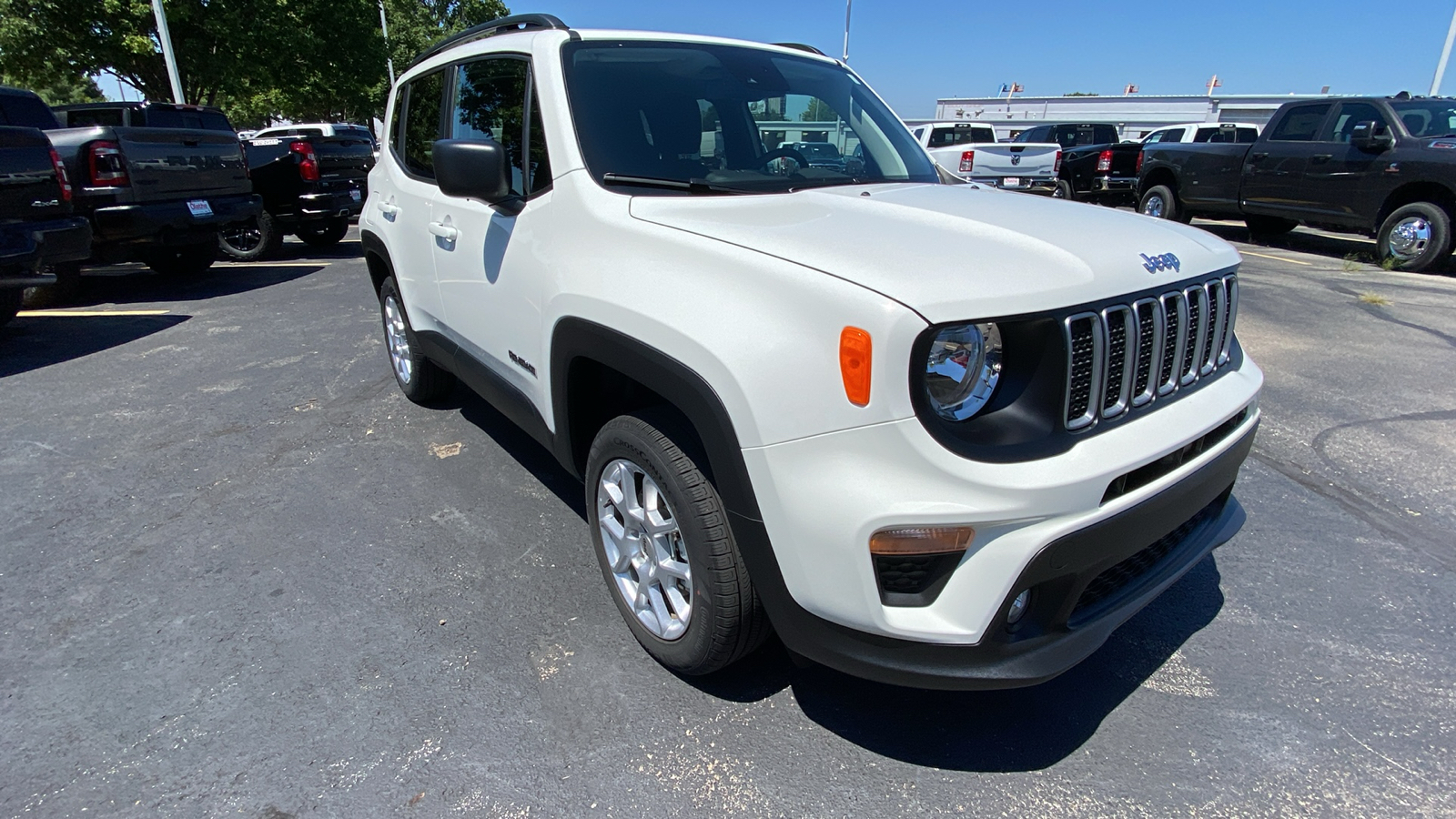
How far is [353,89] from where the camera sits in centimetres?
2556

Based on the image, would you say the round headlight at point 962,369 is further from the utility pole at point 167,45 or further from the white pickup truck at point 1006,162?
the utility pole at point 167,45

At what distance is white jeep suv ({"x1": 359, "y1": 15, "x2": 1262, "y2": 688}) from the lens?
1.66m

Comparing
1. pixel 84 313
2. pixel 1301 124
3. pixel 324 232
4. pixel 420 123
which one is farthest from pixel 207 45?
pixel 1301 124

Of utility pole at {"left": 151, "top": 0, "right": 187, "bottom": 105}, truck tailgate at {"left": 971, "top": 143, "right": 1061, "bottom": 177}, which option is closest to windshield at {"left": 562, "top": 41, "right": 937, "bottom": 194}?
truck tailgate at {"left": 971, "top": 143, "right": 1061, "bottom": 177}

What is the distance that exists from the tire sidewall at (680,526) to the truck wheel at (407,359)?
222 centimetres

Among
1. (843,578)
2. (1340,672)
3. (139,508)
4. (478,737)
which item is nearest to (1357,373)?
(1340,672)

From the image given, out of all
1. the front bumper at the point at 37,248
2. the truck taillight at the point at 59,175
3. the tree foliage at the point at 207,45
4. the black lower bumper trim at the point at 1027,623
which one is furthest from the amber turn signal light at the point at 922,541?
the tree foliage at the point at 207,45

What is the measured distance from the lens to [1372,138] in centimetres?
928

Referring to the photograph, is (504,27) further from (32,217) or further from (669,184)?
(32,217)

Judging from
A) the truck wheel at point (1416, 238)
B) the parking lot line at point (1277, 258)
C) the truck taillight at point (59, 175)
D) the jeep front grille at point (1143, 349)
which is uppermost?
the truck taillight at point (59, 175)

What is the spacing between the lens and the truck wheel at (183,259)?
29.5 ft

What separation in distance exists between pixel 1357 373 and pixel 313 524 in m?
6.31

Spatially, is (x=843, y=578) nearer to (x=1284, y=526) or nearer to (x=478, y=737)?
(x=478, y=737)

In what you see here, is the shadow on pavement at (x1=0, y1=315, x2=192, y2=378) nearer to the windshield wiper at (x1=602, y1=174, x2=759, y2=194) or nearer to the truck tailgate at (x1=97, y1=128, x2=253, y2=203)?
the truck tailgate at (x1=97, y1=128, x2=253, y2=203)
